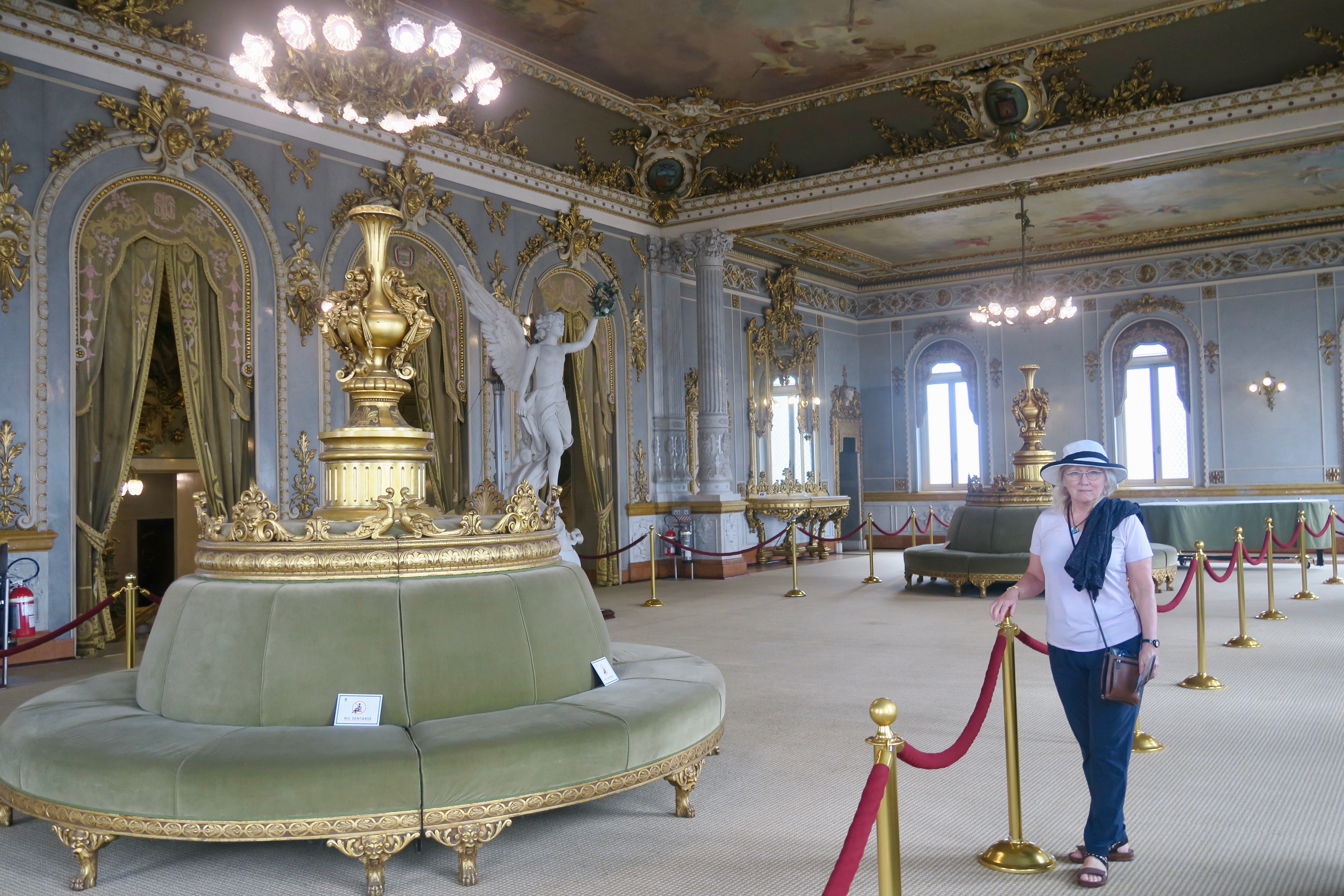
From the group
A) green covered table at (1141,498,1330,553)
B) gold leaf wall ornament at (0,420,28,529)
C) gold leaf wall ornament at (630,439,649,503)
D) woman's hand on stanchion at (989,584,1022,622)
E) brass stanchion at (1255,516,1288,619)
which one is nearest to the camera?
woman's hand on stanchion at (989,584,1022,622)

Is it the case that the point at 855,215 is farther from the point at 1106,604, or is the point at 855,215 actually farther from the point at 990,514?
the point at 1106,604

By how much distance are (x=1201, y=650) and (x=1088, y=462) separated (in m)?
3.41

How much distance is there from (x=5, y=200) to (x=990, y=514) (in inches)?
391

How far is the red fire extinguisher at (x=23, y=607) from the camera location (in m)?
7.42

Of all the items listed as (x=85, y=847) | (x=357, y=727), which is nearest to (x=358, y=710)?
(x=357, y=727)

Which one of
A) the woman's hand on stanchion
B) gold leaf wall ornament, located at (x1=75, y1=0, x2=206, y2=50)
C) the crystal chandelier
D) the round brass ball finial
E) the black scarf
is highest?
gold leaf wall ornament, located at (x1=75, y1=0, x2=206, y2=50)

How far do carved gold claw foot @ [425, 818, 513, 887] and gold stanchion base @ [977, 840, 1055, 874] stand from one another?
159 centimetres

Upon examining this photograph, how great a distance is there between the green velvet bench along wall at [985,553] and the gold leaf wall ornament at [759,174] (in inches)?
193

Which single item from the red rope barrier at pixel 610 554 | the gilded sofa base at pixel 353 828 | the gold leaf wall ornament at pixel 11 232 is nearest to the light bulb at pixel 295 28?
the gold leaf wall ornament at pixel 11 232

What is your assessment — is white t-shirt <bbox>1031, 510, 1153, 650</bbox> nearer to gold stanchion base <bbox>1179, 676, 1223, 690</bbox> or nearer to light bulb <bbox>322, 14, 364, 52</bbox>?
gold stanchion base <bbox>1179, 676, 1223, 690</bbox>

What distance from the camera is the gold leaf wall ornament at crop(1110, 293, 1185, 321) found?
55.3ft

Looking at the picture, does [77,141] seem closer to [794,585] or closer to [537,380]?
[537,380]

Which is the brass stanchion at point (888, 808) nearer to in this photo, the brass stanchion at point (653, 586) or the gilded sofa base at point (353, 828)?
the gilded sofa base at point (353, 828)

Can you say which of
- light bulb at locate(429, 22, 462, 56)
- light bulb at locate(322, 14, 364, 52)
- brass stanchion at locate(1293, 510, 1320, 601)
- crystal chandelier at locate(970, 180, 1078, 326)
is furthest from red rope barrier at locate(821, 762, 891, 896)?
crystal chandelier at locate(970, 180, 1078, 326)
